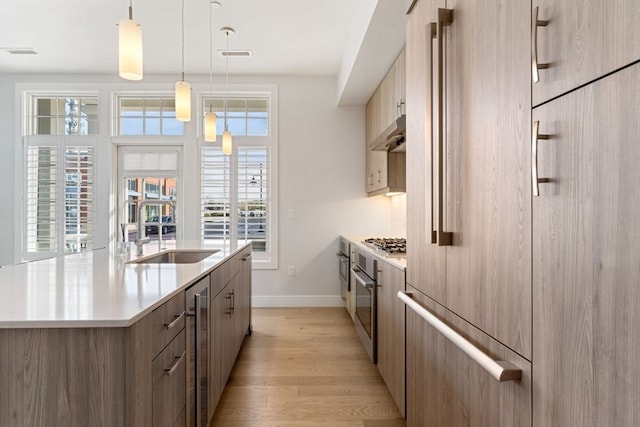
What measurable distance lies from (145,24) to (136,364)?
138 inches

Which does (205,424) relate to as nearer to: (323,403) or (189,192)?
(323,403)

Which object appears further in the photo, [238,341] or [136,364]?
[238,341]

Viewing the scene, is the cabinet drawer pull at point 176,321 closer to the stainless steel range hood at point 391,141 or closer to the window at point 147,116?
the stainless steel range hood at point 391,141

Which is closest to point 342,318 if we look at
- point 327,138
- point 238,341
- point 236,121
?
point 238,341

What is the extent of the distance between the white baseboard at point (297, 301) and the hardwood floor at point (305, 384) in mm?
874

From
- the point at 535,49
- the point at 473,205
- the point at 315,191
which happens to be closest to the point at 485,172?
the point at 473,205

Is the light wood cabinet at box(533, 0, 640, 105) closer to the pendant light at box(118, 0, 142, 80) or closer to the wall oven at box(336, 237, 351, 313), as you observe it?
the pendant light at box(118, 0, 142, 80)

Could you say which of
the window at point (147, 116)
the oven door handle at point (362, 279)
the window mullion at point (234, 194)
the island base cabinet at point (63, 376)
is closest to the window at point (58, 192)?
the window at point (147, 116)

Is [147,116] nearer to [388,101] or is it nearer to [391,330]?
[388,101]

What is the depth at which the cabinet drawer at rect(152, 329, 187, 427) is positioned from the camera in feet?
3.81

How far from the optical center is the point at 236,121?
4.73 m

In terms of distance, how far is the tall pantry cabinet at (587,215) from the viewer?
1.90 feet

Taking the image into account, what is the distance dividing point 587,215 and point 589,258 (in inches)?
3.1

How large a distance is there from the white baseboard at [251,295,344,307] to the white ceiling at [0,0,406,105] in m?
2.46
